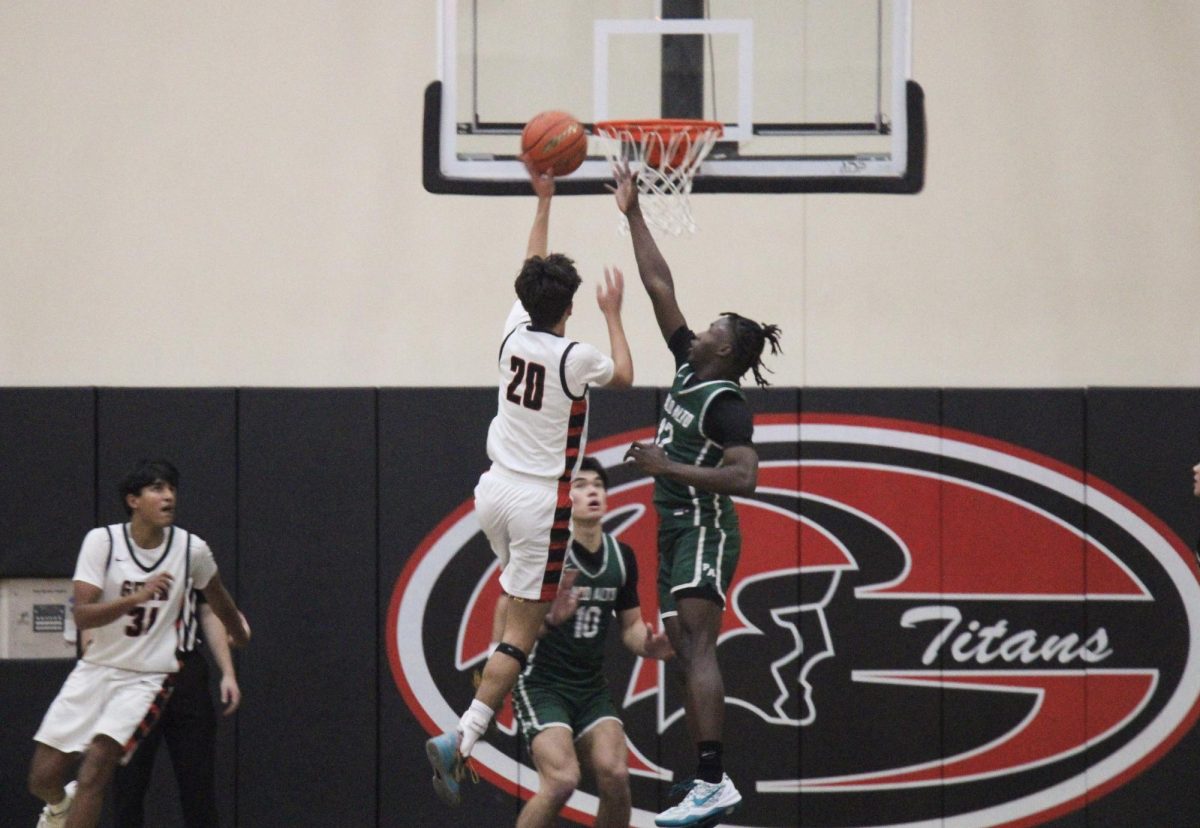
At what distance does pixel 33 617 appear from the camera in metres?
7.67

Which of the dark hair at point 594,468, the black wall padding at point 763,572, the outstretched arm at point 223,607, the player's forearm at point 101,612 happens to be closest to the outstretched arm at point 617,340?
the dark hair at point 594,468

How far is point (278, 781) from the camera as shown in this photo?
25.0ft

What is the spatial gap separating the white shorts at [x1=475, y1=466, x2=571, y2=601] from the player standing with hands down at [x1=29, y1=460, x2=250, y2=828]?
1578 millimetres

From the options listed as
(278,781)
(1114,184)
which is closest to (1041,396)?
(1114,184)

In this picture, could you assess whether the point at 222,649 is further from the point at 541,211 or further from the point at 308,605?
the point at 541,211

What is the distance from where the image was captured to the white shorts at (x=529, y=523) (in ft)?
18.3

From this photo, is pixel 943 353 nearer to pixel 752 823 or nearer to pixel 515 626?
pixel 752 823

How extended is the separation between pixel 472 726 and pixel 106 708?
74.1 inches

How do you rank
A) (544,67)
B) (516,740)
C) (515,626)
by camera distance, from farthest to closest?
(516,740)
(544,67)
(515,626)

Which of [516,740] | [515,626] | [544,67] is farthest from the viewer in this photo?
[516,740]

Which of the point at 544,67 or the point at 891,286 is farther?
the point at 891,286

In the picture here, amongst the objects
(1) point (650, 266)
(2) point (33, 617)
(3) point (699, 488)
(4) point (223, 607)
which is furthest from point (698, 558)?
(2) point (33, 617)

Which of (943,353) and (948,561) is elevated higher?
(943,353)

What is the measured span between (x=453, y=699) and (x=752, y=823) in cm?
162
